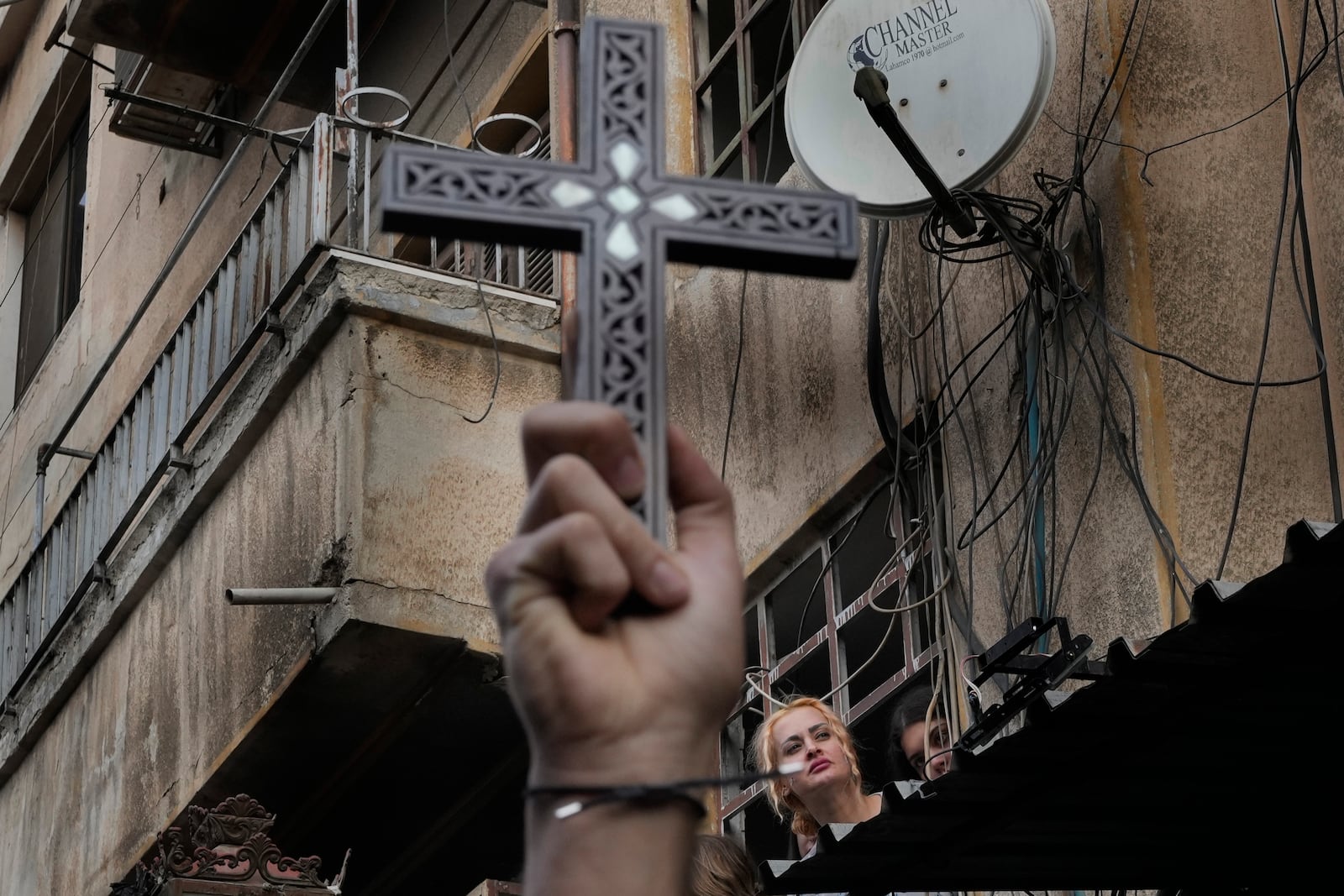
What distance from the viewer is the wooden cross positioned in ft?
10.8

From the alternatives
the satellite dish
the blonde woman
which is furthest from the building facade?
the blonde woman

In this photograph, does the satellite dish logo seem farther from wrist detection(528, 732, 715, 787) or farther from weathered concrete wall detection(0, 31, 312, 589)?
weathered concrete wall detection(0, 31, 312, 589)

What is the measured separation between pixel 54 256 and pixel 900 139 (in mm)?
14222

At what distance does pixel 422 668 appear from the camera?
9656 millimetres

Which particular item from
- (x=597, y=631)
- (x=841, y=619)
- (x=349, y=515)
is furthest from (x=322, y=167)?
(x=597, y=631)

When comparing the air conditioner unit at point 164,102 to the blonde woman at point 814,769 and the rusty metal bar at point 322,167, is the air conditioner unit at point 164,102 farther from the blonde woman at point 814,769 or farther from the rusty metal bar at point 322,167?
the blonde woman at point 814,769

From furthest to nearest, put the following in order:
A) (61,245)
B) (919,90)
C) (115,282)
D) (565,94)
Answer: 1. (61,245)
2. (115,282)
3. (565,94)
4. (919,90)

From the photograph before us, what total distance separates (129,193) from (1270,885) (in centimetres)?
1341

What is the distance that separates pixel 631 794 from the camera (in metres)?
2.96

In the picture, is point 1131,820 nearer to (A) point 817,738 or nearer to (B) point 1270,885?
(B) point 1270,885

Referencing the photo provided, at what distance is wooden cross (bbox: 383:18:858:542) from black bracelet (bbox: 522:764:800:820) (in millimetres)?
497

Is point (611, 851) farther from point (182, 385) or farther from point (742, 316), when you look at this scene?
point (182, 385)

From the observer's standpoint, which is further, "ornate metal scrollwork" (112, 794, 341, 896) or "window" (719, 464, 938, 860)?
"window" (719, 464, 938, 860)

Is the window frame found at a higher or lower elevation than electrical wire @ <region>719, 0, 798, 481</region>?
higher
